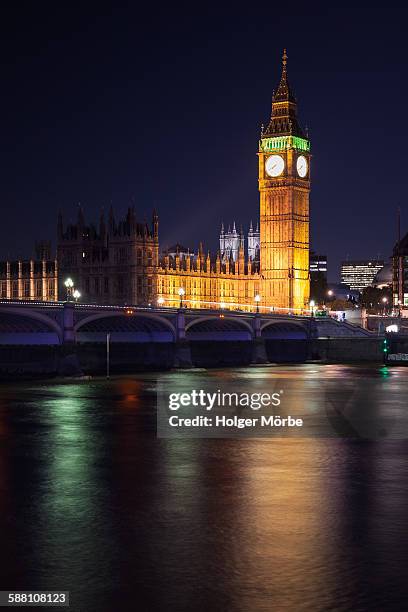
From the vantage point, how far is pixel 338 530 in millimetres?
21078

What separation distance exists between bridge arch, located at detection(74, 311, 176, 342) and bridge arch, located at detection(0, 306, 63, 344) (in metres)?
8.11

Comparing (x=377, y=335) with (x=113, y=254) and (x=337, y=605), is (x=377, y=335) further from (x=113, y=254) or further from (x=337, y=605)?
(x=337, y=605)

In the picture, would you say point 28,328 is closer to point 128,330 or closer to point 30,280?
point 128,330

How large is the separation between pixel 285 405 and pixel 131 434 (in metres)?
14.4

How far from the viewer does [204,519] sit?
72.9ft

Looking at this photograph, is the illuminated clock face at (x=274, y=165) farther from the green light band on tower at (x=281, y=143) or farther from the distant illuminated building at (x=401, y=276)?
the distant illuminated building at (x=401, y=276)

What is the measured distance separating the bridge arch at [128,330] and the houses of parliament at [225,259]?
30.4 meters

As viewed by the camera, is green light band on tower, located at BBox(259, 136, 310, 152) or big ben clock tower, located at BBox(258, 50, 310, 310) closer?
big ben clock tower, located at BBox(258, 50, 310, 310)

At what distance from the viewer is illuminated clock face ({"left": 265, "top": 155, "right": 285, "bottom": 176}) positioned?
161 m

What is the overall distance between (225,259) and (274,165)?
675 inches

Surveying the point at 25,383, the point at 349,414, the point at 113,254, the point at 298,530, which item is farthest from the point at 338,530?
the point at 113,254

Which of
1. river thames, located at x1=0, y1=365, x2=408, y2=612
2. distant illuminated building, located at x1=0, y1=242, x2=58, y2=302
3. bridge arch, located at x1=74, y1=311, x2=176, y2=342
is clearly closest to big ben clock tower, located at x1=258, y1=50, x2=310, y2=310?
distant illuminated building, located at x1=0, y1=242, x2=58, y2=302

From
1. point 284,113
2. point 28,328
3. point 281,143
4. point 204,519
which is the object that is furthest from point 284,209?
point 204,519

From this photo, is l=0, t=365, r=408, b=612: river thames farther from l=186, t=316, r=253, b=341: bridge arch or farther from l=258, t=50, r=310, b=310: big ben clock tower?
l=258, t=50, r=310, b=310: big ben clock tower
